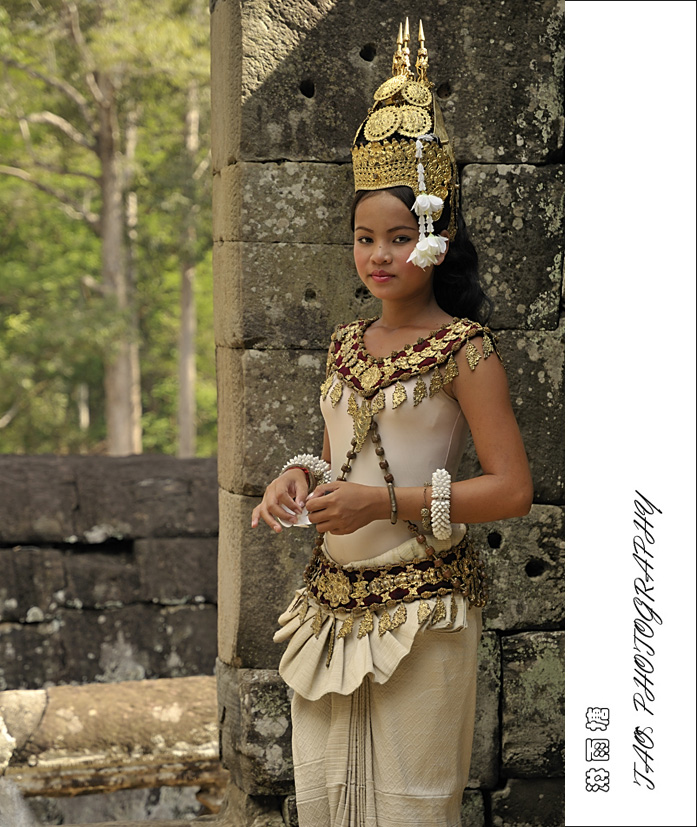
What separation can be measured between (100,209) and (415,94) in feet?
45.5

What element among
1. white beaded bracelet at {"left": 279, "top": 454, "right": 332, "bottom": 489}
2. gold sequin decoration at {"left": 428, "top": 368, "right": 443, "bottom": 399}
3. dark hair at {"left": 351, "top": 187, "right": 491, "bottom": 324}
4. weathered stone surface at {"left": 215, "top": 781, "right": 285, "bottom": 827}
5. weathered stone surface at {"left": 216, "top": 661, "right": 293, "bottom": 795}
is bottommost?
weathered stone surface at {"left": 215, "top": 781, "right": 285, "bottom": 827}

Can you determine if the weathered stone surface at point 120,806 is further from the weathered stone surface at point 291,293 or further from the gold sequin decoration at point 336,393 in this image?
the gold sequin decoration at point 336,393

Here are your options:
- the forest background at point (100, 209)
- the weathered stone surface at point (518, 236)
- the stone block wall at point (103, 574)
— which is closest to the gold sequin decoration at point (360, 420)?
the weathered stone surface at point (518, 236)

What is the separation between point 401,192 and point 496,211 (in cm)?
109

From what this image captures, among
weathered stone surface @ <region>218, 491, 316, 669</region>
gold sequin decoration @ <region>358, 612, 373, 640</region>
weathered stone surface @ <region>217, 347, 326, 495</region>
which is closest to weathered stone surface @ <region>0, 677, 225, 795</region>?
weathered stone surface @ <region>218, 491, 316, 669</region>

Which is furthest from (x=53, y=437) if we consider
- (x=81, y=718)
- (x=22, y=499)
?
(x=81, y=718)

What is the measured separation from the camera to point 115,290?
13695 mm

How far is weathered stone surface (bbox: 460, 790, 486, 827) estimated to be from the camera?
3355 millimetres

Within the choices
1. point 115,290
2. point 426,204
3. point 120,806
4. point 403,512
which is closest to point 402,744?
point 403,512

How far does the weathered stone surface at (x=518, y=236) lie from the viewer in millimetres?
3238

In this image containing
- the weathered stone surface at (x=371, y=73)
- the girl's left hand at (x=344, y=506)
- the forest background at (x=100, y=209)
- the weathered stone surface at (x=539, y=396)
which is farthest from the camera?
the forest background at (x=100, y=209)

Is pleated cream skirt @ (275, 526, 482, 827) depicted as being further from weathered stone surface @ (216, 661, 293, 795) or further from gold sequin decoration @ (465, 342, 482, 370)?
weathered stone surface @ (216, 661, 293, 795)

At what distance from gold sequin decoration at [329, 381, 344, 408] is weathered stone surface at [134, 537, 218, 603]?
3.74 m

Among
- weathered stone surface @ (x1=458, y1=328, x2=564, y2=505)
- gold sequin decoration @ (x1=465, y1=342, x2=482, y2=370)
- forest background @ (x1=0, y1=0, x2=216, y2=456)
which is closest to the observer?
gold sequin decoration @ (x1=465, y1=342, x2=482, y2=370)
